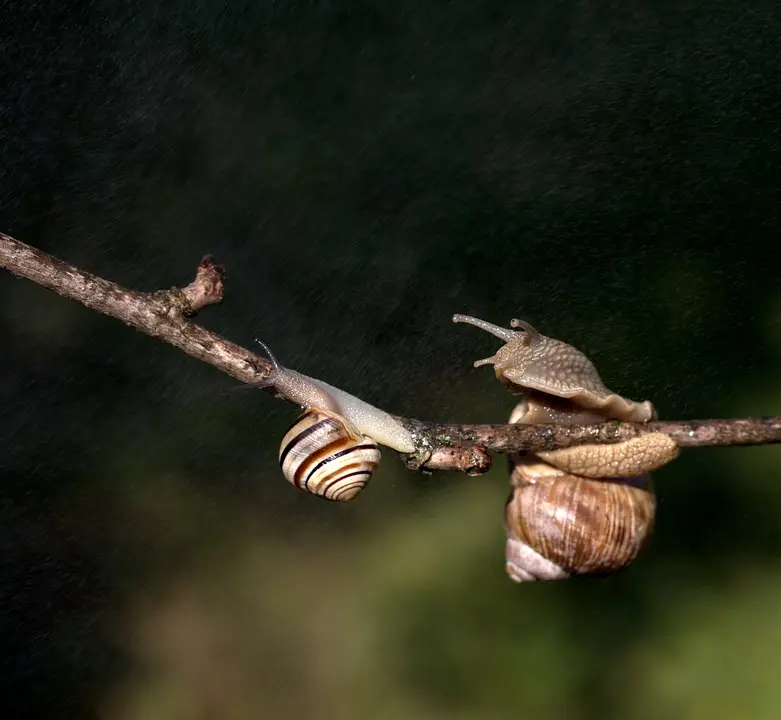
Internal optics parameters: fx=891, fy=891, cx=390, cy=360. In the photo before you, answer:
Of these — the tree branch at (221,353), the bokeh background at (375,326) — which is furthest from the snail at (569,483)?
the bokeh background at (375,326)

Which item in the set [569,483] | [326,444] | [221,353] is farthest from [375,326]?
[221,353]

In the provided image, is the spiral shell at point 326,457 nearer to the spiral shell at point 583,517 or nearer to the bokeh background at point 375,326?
the spiral shell at point 583,517

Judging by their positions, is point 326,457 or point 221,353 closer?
point 221,353

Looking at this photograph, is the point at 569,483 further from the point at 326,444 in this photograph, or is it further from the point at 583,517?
the point at 326,444

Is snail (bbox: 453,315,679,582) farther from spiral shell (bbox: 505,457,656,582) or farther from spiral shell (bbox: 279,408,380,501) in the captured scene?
spiral shell (bbox: 279,408,380,501)

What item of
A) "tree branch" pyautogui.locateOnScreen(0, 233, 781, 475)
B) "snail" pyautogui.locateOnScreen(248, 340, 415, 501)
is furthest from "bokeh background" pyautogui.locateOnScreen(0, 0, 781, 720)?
"snail" pyautogui.locateOnScreen(248, 340, 415, 501)

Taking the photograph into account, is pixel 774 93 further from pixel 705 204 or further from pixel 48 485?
pixel 48 485
